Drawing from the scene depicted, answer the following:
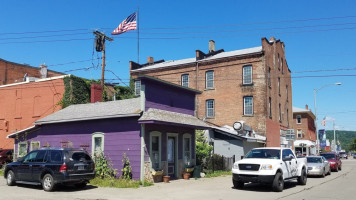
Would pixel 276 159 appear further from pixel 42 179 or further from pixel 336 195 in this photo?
pixel 42 179

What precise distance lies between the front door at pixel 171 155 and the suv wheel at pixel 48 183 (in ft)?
22.3

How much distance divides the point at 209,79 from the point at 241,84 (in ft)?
13.8

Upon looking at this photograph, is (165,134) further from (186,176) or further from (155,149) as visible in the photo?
(186,176)

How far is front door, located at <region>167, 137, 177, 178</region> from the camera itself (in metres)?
18.6

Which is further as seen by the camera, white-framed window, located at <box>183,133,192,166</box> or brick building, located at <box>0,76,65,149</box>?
brick building, located at <box>0,76,65,149</box>

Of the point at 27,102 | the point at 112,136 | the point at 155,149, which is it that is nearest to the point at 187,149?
the point at 155,149

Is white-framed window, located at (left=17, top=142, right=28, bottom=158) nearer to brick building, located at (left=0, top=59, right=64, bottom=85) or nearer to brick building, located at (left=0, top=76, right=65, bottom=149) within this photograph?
brick building, located at (left=0, top=76, right=65, bottom=149)

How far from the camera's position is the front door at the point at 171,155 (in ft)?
61.2

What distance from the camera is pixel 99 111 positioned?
1908cm

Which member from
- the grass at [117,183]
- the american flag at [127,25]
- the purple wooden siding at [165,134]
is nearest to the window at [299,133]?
the american flag at [127,25]

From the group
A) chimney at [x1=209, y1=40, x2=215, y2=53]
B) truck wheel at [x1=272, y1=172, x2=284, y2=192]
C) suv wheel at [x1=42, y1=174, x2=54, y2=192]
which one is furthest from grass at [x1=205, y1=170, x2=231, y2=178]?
chimney at [x1=209, y1=40, x2=215, y2=53]

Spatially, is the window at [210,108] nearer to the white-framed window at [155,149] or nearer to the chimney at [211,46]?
the chimney at [211,46]

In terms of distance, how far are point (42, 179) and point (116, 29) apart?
14978 millimetres

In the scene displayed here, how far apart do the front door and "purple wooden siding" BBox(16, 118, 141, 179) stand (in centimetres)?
258
